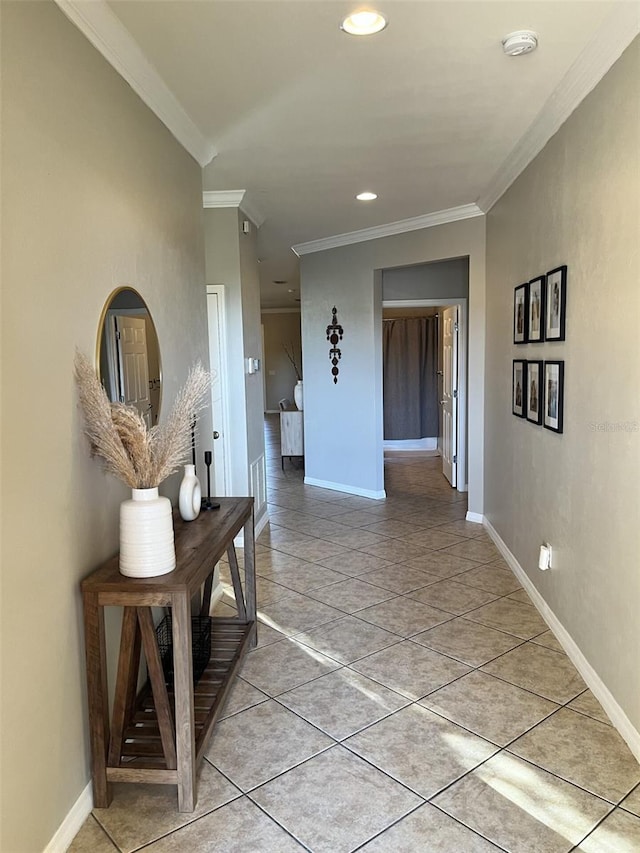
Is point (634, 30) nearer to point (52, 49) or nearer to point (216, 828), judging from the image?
point (52, 49)

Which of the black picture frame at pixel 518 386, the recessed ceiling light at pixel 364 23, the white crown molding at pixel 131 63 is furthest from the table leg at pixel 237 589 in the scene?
the recessed ceiling light at pixel 364 23

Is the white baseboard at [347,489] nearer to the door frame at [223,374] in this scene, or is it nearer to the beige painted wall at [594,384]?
the door frame at [223,374]

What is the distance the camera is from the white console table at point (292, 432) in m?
7.70

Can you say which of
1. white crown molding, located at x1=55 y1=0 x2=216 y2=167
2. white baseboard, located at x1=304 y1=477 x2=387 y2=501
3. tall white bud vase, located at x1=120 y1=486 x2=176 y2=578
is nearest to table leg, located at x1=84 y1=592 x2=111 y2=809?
tall white bud vase, located at x1=120 y1=486 x2=176 y2=578

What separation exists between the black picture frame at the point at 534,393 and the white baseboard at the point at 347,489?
108 inches

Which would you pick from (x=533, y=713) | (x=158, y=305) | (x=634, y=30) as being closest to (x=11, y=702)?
(x=158, y=305)

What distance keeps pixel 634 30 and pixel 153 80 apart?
69.5 inches

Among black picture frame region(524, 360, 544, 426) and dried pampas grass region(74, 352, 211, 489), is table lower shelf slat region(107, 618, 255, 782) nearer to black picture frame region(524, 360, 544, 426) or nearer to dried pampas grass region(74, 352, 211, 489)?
dried pampas grass region(74, 352, 211, 489)

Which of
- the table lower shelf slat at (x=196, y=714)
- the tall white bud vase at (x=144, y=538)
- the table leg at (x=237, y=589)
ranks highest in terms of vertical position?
the tall white bud vase at (x=144, y=538)

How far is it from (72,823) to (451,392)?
17.7 feet

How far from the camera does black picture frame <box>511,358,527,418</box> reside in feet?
11.8

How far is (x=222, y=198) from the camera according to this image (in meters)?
4.17

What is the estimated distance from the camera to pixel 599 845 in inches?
69.2

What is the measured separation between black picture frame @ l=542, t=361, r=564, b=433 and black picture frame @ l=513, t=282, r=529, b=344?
0.50 metres
